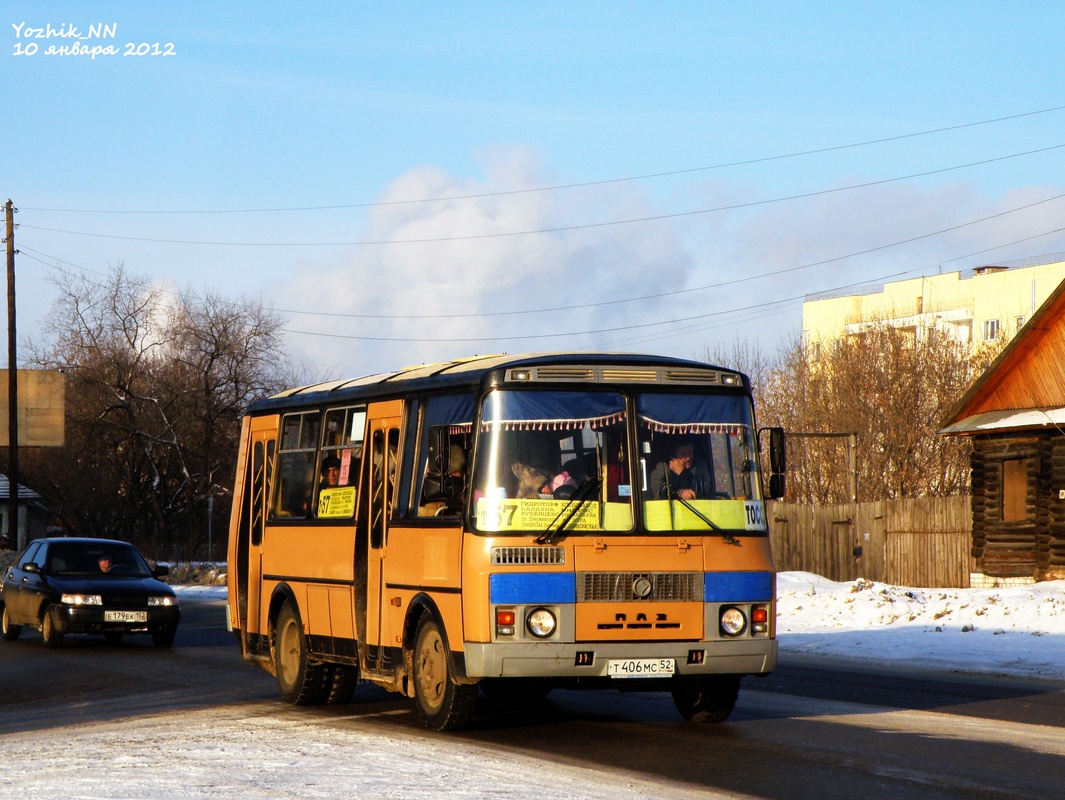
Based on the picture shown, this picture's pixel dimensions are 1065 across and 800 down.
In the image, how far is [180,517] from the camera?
73.2 metres

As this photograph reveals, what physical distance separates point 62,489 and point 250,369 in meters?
11.9

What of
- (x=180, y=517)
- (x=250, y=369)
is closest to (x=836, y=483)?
(x=250, y=369)

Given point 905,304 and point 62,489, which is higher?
point 905,304

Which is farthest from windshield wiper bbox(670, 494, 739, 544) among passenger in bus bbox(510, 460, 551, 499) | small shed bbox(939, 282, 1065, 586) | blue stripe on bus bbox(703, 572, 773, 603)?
small shed bbox(939, 282, 1065, 586)

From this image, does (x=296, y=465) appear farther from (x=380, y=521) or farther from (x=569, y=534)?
(x=569, y=534)

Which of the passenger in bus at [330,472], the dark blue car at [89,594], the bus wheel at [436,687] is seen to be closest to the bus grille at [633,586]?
the bus wheel at [436,687]

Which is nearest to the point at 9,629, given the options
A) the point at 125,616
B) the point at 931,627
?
the point at 125,616

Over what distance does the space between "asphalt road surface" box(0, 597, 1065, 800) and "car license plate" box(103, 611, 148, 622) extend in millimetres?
3068

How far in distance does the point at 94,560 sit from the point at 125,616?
171 centimetres

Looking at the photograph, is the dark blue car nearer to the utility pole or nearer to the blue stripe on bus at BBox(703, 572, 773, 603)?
the blue stripe on bus at BBox(703, 572, 773, 603)

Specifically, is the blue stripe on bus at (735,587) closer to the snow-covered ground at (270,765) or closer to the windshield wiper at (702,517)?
the windshield wiper at (702,517)

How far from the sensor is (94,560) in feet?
77.9

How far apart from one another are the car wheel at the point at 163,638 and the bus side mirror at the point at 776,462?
1329cm

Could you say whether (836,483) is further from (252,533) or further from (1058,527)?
(252,533)
